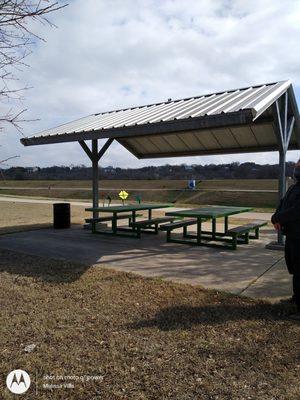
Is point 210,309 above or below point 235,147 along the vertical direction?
below

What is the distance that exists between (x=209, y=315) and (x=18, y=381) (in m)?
2.13

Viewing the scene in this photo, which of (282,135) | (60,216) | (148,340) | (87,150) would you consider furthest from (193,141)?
(148,340)

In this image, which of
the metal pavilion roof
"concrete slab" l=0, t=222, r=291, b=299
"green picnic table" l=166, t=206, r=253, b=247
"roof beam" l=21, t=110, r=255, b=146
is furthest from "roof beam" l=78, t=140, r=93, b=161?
"green picnic table" l=166, t=206, r=253, b=247

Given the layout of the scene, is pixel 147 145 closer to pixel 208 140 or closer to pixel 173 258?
pixel 208 140

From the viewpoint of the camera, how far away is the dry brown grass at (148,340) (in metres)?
3.07

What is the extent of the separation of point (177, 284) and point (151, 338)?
6.14ft

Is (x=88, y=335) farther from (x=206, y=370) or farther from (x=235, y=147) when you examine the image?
(x=235, y=147)

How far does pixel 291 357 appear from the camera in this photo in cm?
352

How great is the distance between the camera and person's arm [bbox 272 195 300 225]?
438cm

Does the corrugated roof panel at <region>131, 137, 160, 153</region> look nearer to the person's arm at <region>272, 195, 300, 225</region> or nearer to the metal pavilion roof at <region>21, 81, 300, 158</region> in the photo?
the metal pavilion roof at <region>21, 81, 300, 158</region>

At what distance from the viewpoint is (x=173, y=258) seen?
7648 millimetres

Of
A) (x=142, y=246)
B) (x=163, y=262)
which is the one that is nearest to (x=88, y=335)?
(x=163, y=262)

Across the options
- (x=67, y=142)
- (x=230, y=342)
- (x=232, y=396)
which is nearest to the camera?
(x=232, y=396)

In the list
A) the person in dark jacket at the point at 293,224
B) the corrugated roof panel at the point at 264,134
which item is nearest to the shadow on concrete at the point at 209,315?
the person in dark jacket at the point at 293,224
